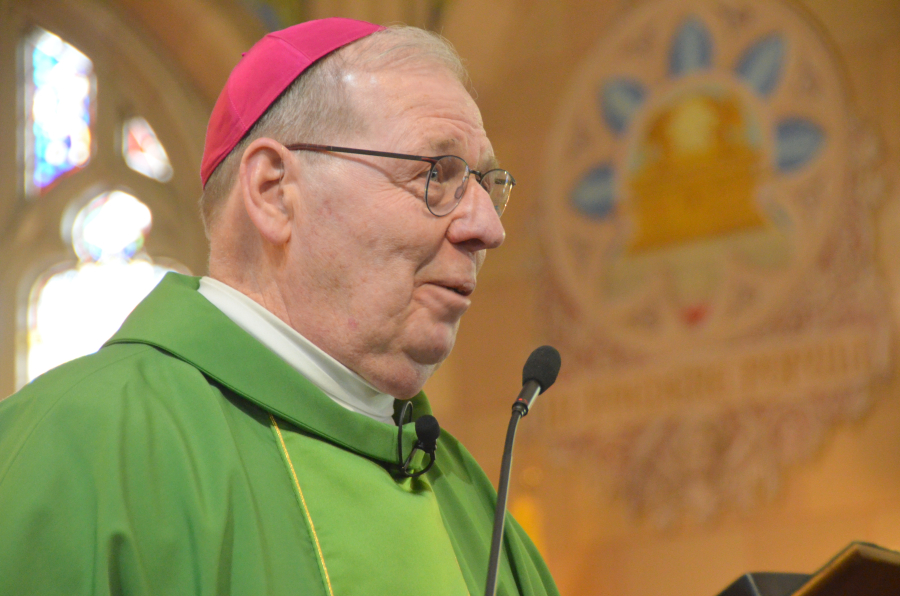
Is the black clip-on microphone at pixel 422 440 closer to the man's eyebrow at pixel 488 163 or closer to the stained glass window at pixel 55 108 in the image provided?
the man's eyebrow at pixel 488 163

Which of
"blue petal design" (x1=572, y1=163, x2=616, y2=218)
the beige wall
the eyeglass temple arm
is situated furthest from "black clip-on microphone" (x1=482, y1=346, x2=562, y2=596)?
"blue petal design" (x1=572, y1=163, x2=616, y2=218)

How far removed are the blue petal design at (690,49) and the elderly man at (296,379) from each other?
19.1 ft

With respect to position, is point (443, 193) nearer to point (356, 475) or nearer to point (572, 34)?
point (356, 475)

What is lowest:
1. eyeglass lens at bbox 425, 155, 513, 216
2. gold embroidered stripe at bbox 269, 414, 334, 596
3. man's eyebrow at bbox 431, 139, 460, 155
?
gold embroidered stripe at bbox 269, 414, 334, 596

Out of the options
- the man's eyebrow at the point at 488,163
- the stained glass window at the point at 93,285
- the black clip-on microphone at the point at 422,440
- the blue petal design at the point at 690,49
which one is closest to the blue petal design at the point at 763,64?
the blue petal design at the point at 690,49

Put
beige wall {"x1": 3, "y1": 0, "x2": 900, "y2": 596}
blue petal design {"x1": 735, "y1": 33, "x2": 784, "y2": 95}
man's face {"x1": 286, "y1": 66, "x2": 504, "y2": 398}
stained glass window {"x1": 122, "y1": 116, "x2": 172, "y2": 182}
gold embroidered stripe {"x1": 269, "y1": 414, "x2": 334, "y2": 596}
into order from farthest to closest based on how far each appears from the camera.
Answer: stained glass window {"x1": 122, "y1": 116, "x2": 172, "y2": 182}, blue petal design {"x1": 735, "y1": 33, "x2": 784, "y2": 95}, beige wall {"x1": 3, "y1": 0, "x2": 900, "y2": 596}, man's face {"x1": 286, "y1": 66, "x2": 504, "y2": 398}, gold embroidered stripe {"x1": 269, "y1": 414, "x2": 334, "y2": 596}

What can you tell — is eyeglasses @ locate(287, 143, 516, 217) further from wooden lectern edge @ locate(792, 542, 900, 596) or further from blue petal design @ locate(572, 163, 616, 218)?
blue petal design @ locate(572, 163, 616, 218)

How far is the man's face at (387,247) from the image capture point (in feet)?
6.65

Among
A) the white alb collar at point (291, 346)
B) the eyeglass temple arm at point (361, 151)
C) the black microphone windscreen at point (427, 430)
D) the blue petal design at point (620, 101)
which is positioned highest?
the blue petal design at point (620, 101)

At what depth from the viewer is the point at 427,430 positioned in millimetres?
1922

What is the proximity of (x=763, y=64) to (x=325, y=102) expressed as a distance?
5.98m

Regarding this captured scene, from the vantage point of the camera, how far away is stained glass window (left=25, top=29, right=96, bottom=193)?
9.67m

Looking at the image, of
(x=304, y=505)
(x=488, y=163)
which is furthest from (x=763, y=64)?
(x=304, y=505)

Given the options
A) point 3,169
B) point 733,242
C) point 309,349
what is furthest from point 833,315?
point 3,169
